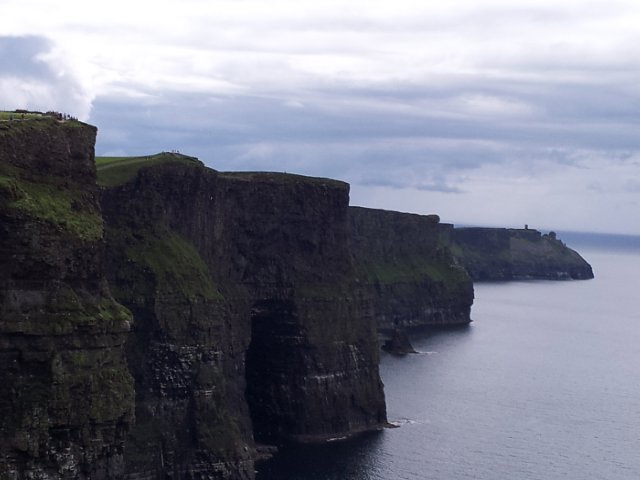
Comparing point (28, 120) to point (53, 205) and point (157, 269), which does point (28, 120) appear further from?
point (157, 269)

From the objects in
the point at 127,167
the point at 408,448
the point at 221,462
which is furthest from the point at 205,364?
the point at 408,448

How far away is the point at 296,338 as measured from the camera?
519 feet

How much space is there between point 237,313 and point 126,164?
22.7 m

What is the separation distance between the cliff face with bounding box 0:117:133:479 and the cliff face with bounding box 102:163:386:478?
67.7ft

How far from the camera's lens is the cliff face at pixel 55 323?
9662 cm

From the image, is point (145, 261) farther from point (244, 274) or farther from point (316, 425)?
point (316, 425)

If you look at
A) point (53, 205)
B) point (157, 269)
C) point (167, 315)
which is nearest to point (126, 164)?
point (157, 269)

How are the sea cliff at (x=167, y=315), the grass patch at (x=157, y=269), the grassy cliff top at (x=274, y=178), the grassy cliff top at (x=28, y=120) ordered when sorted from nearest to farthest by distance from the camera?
the sea cliff at (x=167, y=315), the grassy cliff top at (x=28, y=120), the grass patch at (x=157, y=269), the grassy cliff top at (x=274, y=178)

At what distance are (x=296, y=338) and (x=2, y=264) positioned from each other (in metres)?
65.3

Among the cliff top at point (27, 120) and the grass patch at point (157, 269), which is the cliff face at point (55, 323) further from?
the grass patch at point (157, 269)

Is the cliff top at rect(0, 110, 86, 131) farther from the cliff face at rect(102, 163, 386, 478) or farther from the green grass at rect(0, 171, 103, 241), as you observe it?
the cliff face at rect(102, 163, 386, 478)

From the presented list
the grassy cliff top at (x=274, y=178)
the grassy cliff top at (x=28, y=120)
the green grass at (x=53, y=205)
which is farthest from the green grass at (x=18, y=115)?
the grassy cliff top at (x=274, y=178)

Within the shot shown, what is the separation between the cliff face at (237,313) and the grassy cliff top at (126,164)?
138 cm

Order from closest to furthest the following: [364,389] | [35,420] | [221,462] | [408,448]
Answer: [35,420] < [221,462] < [408,448] < [364,389]
